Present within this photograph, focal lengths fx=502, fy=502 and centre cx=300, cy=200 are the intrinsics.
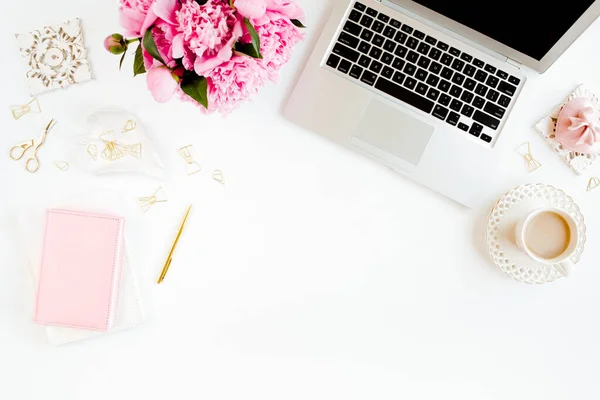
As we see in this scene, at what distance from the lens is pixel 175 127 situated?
2.54ft

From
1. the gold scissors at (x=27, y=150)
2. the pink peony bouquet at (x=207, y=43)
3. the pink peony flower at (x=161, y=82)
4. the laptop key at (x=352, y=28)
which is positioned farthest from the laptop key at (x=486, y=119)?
the gold scissors at (x=27, y=150)

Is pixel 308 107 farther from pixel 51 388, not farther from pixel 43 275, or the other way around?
pixel 51 388

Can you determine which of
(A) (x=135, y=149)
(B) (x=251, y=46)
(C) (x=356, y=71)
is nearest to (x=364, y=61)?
(C) (x=356, y=71)

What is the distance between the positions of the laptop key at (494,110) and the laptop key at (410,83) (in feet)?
0.35

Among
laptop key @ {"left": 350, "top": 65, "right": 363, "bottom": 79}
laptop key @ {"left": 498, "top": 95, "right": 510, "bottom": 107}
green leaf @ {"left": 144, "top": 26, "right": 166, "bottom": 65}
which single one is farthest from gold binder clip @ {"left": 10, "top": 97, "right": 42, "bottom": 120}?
laptop key @ {"left": 498, "top": 95, "right": 510, "bottom": 107}

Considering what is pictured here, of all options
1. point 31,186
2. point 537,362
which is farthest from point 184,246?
point 537,362

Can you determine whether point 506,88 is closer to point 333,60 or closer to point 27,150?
point 333,60

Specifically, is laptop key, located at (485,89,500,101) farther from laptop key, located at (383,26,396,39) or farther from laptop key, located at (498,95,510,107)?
laptop key, located at (383,26,396,39)

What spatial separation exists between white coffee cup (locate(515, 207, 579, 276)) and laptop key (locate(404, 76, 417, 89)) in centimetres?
25

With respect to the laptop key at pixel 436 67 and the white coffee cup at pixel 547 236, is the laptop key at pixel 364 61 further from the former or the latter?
the white coffee cup at pixel 547 236

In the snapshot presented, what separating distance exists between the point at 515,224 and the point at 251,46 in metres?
0.49

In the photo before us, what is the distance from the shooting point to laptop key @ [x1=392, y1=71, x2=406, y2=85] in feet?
2.42

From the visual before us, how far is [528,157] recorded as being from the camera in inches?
30.2

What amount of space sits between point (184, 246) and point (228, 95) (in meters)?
0.32
